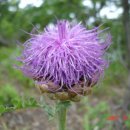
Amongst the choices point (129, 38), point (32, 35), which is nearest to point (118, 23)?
point (129, 38)

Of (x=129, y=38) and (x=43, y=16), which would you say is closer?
(x=43, y=16)

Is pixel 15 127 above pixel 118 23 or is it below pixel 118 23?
below

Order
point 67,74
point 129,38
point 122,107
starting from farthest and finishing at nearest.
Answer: point 122,107 → point 129,38 → point 67,74

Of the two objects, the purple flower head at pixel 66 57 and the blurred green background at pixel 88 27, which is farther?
the blurred green background at pixel 88 27

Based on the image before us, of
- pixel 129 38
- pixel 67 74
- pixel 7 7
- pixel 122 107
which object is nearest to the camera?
pixel 67 74

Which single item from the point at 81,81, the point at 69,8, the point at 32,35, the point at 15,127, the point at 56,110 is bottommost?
the point at 15,127

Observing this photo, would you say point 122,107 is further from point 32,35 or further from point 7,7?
point 32,35

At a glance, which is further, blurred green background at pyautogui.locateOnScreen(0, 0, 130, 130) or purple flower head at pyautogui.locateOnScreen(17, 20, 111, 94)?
blurred green background at pyautogui.locateOnScreen(0, 0, 130, 130)

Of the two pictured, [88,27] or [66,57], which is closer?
[66,57]
